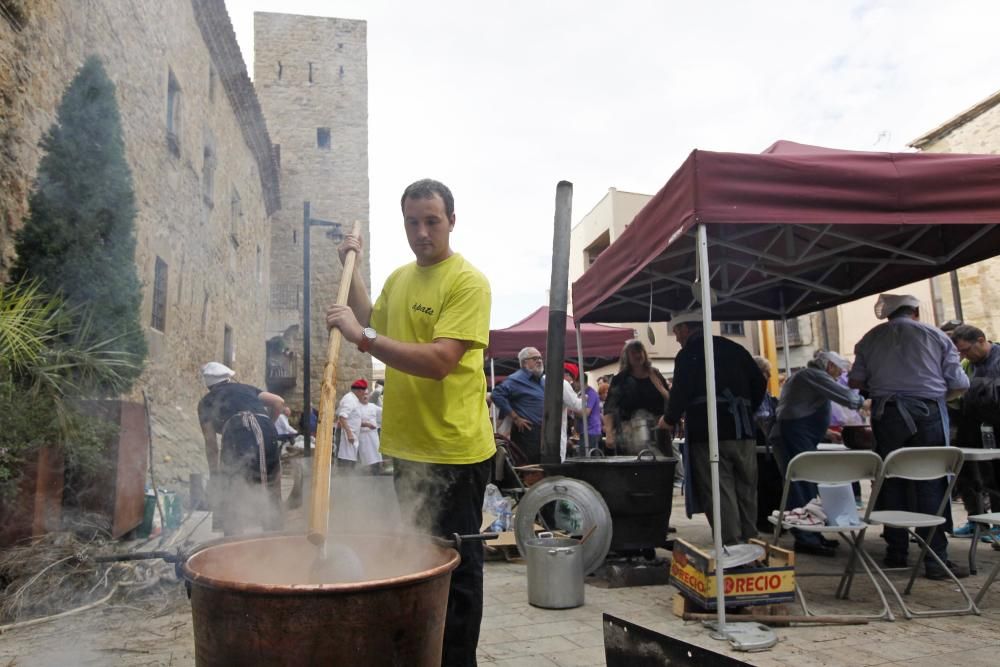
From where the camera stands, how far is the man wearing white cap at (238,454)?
4.86 meters

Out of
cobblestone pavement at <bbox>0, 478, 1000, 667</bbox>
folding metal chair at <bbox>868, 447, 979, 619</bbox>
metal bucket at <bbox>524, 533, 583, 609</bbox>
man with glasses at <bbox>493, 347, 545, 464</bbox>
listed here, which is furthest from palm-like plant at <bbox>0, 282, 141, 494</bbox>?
folding metal chair at <bbox>868, 447, 979, 619</bbox>

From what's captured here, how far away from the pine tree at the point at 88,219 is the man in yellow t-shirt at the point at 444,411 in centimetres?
449

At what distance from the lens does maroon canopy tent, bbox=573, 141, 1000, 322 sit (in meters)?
3.33

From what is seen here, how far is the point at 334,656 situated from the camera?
1.29 metres

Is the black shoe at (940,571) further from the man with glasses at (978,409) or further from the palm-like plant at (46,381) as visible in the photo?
the palm-like plant at (46,381)

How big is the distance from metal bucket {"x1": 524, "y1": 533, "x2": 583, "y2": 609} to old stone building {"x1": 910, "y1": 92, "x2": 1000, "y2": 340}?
1510 centimetres

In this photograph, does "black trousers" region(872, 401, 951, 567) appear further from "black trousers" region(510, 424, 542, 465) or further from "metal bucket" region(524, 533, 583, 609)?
"black trousers" region(510, 424, 542, 465)

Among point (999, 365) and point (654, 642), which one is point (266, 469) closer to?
point (654, 642)

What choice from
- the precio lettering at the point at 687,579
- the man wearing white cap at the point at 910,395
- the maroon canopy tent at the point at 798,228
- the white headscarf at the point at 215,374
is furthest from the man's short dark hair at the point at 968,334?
the white headscarf at the point at 215,374

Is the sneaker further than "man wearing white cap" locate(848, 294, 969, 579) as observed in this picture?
Yes

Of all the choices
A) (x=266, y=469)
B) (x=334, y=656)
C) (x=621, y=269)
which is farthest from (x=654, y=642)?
(x=266, y=469)

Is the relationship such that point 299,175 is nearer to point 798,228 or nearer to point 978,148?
point 978,148

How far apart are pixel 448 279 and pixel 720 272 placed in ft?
12.9

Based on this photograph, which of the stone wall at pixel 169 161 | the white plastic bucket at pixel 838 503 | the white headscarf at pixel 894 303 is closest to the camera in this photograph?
the white plastic bucket at pixel 838 503
